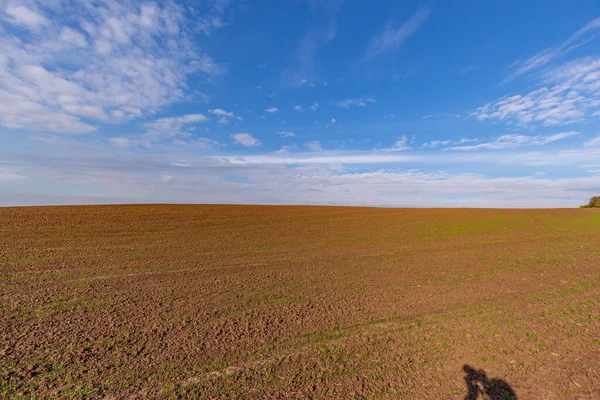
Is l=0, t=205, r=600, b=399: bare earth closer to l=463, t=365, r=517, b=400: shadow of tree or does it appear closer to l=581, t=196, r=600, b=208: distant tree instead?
l=463, t=365, r=517, b=400: shadow of tree

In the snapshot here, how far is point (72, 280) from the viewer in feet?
25.7

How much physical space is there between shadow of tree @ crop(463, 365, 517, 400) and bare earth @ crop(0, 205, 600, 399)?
22 mm

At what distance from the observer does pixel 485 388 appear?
3771 mm

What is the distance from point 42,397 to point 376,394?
158 inches

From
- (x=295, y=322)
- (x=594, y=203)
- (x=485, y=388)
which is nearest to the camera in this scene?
(x=485, y=388)

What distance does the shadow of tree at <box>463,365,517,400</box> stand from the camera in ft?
11.9

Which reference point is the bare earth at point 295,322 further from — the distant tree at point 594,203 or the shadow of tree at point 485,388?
the distant tree at point 594,203

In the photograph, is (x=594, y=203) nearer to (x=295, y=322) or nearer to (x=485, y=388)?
(x=485, y=388)

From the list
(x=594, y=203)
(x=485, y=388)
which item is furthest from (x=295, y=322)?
(x=594, y=203)

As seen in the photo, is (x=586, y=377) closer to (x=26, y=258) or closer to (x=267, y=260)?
(x=267, y=260)

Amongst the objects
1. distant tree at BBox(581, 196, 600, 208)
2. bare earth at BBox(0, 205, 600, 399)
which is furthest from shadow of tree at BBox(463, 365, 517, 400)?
distant tree at BBox(581, 196, 600, 208)

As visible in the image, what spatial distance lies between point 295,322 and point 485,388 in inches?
118

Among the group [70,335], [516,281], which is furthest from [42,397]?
[516,281]

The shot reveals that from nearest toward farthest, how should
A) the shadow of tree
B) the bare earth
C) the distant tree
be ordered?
1. the shadow of tree
2. the bare earth
3. the distant tree
